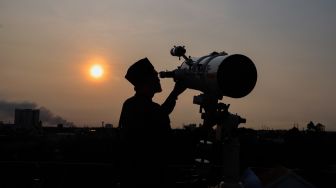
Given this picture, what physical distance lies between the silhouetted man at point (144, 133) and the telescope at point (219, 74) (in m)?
0.71

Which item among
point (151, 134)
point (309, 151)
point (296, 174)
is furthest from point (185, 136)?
point (309, 151)

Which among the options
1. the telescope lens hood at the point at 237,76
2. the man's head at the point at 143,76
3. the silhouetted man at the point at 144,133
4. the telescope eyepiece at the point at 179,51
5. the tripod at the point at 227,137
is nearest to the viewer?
the silhouetted man at the point at 144,133

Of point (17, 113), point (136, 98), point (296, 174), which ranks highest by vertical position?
point (17, 113)

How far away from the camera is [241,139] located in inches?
170

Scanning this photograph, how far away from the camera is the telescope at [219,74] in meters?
4.30

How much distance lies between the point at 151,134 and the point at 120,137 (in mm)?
300

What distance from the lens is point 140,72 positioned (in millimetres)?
3748

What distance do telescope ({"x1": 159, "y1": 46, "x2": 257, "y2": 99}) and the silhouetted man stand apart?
2.33 feet

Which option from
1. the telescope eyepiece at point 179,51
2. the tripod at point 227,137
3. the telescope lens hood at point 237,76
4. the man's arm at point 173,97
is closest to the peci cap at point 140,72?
the man's arm at point 173,97

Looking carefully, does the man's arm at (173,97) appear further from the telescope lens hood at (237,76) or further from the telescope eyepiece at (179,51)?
A: the telescope eyepiece at (179,51)

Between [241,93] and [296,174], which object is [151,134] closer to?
[241,93]

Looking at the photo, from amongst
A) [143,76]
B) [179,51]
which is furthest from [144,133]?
[179,51]

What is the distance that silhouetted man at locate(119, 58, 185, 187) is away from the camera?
3564 millimetres

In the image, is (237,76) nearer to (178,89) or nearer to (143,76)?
(178,89)
